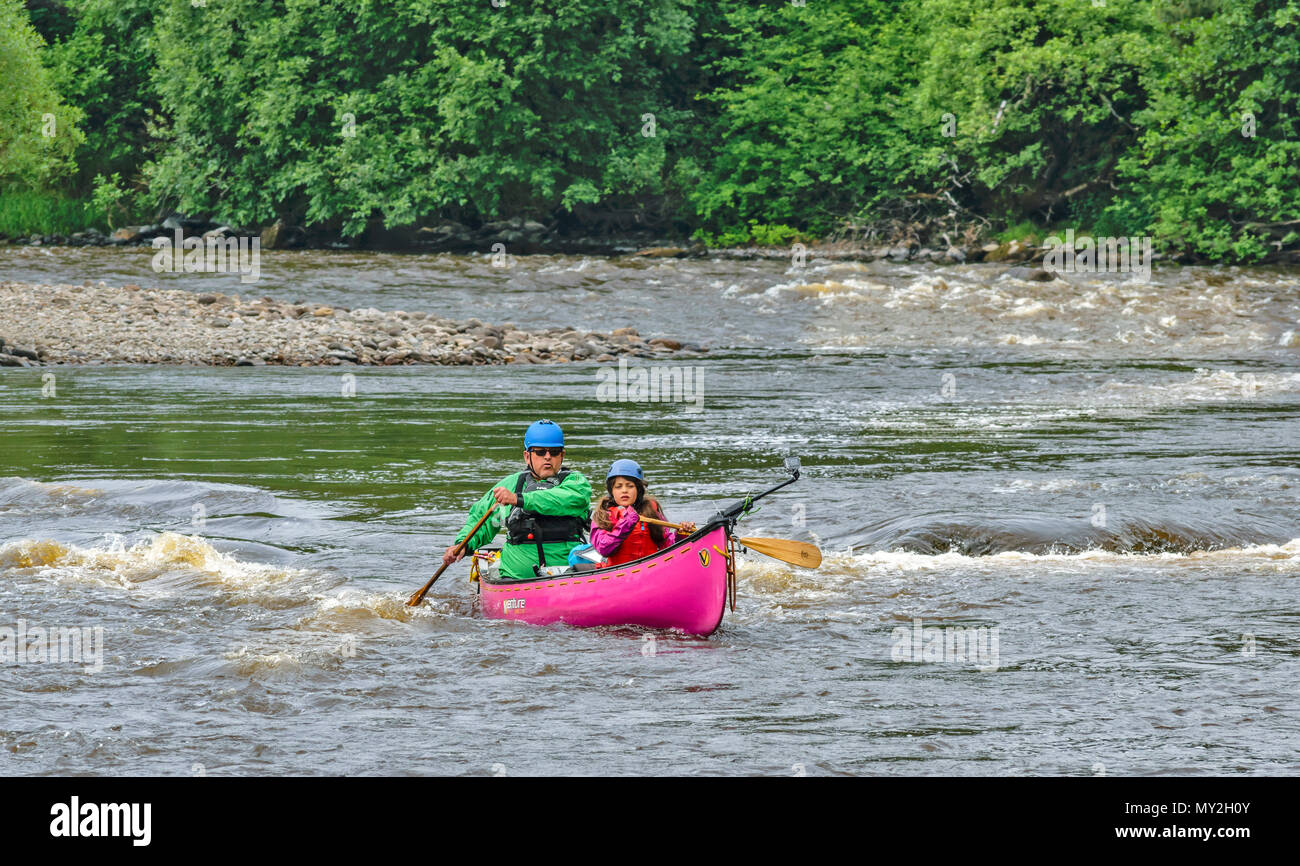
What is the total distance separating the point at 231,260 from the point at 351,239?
678 cm

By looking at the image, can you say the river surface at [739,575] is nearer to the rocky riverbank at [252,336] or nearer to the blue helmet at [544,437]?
the blue helmet at [544,437]

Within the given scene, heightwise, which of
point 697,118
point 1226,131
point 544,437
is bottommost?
point 544,437

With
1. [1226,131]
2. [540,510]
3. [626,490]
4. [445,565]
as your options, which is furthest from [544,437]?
[1226,131]

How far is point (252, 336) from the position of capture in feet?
95.3

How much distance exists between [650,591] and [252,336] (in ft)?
69.2

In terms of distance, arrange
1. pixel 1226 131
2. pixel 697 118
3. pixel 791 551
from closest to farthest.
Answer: pixel 791 551 < pixel 1226 131 < pixel 697 118

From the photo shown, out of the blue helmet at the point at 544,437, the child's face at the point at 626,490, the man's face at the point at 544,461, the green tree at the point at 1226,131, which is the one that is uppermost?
the green tree at the point at 1226,131

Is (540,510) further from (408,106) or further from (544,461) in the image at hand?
(408,106)

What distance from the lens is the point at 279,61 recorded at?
50062mm

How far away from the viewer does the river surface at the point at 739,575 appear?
24.4 feet
